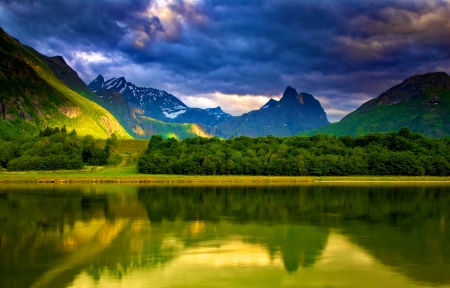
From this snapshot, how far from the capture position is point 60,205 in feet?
190

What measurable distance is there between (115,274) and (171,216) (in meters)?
24.4

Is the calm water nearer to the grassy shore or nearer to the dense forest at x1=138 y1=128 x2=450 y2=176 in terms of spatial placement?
the grassy shore

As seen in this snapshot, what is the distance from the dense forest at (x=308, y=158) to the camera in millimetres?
136625

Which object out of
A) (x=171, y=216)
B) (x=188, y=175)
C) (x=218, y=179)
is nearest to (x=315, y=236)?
(x=171, y=216)

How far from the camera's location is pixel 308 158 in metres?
140

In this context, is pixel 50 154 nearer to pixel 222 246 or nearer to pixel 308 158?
pixel 308 158

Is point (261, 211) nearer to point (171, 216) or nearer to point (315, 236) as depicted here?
point (171, 216)

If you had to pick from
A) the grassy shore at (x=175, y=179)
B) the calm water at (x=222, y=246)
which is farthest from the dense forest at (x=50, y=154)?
the calm water at (x=222, y=246)

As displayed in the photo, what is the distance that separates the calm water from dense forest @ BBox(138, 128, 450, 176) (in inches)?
3177

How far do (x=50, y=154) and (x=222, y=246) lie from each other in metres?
131

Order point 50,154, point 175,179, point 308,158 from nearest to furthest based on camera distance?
point 175,179, point 308,158, point 50,154

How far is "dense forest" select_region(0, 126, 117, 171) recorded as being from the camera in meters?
142

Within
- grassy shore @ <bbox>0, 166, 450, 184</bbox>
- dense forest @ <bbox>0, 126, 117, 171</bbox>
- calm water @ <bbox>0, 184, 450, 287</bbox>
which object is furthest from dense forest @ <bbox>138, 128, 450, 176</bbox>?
calm water @ <bbox>0, 184, 450, 287</bbox>

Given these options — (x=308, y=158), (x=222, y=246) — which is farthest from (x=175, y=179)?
(x=222, y=246)
